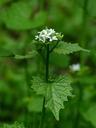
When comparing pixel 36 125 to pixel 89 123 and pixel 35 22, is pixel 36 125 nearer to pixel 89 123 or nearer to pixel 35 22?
pixel 89 123

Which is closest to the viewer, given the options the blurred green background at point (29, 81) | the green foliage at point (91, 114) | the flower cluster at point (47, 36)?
the flower cluster at point (47, 36)

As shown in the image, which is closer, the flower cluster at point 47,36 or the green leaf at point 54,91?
the green leaf at point 54,91

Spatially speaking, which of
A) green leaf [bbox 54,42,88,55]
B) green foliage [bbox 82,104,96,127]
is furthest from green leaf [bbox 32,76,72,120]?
green foliage [bbox 82,104,96,127]

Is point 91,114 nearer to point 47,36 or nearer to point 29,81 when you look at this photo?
point 29,81

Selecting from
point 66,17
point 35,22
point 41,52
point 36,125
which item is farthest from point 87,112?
point 66,17

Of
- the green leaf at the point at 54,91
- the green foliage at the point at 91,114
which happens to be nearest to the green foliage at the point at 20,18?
the green foliage at the point at 91,114

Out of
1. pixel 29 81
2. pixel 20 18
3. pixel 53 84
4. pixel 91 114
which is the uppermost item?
pixel 20 18

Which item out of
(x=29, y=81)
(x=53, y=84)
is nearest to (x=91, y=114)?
(x=29, y=81)

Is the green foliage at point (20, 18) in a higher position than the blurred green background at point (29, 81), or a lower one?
higher

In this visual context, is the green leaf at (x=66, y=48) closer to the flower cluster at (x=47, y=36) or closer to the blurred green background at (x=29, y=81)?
the flower cluster at (x=47, y=36)
